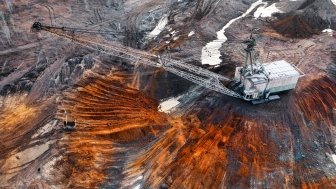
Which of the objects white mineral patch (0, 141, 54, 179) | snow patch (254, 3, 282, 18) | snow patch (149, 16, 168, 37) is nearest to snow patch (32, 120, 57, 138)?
white mineral patch (0, 141, 54, 179)

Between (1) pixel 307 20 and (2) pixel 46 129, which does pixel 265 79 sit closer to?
(1) pixel 307 20

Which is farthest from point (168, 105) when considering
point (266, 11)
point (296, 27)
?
point (266, 11)

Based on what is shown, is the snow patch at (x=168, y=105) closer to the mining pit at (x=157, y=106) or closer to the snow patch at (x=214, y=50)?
the mining pit at (x=157, y=106)

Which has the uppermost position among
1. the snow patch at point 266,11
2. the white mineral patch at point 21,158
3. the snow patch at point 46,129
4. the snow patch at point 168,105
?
the snow patch at point 266,11

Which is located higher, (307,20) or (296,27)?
(307,20)

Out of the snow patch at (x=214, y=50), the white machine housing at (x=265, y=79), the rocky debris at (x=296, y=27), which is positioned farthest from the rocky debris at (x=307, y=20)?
the white machine housing at (x=265, y=79)

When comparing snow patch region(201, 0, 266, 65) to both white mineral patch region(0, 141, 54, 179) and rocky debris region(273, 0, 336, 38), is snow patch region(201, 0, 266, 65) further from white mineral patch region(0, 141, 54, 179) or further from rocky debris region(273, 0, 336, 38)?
white mineral patch region(0, 141, 54, 179)
